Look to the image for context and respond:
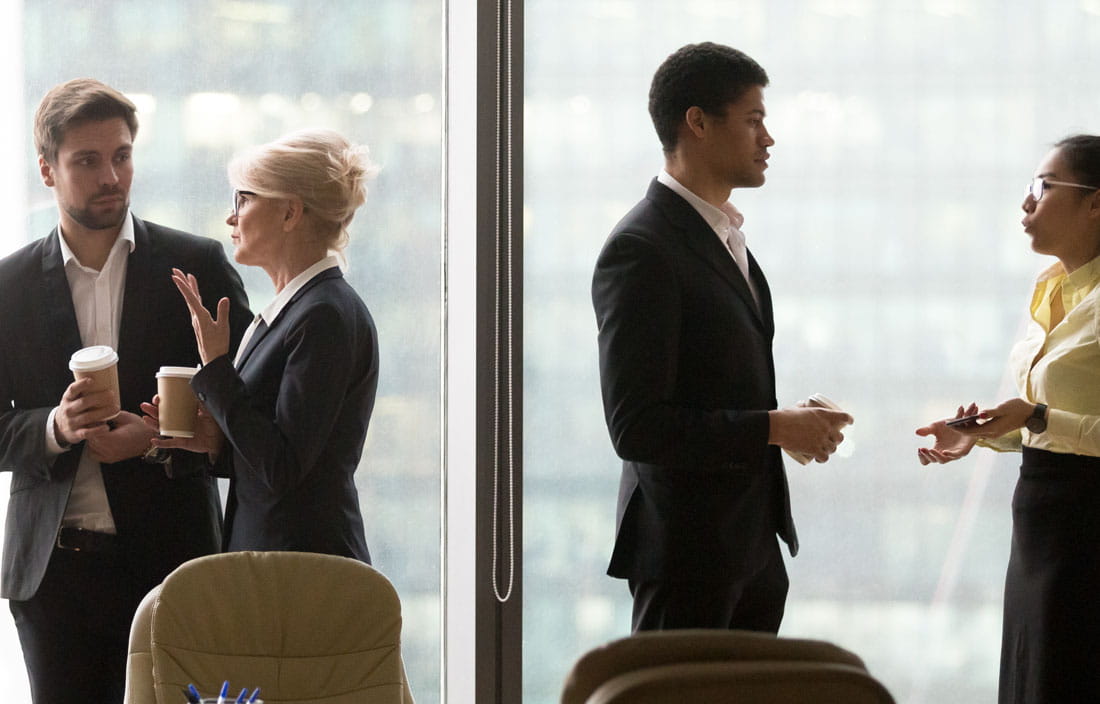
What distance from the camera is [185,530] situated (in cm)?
344

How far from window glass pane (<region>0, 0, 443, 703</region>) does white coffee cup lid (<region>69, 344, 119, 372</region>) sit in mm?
396

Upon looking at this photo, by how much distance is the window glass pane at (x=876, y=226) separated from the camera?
3762mm

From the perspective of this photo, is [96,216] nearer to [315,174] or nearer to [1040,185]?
[315,174]

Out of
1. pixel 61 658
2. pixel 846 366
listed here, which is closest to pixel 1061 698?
pixel 846 366

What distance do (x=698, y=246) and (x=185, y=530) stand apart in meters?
1.68

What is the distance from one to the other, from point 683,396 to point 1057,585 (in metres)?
1.19

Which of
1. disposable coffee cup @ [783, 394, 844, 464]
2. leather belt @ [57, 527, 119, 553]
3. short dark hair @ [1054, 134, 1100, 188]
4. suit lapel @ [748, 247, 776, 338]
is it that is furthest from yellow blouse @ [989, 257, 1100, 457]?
leather belt @ [57, 527, 119, 553]

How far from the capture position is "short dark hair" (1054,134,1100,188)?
11.6 feet

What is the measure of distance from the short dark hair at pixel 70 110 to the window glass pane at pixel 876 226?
1250 millimetres

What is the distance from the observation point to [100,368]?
333cm

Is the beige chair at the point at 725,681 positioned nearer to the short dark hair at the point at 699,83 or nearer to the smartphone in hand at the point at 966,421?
the smartphone in hand at the point at 966,421

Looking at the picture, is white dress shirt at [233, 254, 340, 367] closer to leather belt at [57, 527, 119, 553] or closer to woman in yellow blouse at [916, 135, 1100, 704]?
leather belt at [57, 527, 119, 553]

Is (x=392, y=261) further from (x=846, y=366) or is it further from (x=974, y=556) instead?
(x=974, y=556)

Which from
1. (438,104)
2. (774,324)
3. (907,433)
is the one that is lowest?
(907,433)
